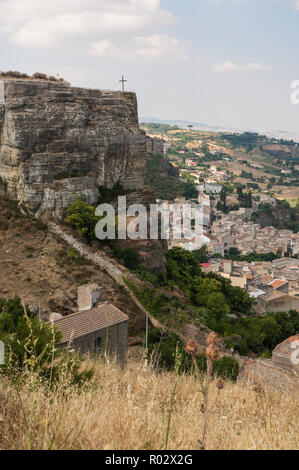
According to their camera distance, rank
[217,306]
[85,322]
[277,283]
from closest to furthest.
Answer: [85,322], [217,306], [277,283]

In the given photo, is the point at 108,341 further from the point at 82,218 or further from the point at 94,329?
the point at 82,218

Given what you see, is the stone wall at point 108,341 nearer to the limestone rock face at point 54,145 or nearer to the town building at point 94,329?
the town building at point 94,329

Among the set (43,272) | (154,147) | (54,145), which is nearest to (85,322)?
(43,272)

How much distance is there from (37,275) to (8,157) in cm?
503

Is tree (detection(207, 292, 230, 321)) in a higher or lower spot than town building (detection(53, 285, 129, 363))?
lower

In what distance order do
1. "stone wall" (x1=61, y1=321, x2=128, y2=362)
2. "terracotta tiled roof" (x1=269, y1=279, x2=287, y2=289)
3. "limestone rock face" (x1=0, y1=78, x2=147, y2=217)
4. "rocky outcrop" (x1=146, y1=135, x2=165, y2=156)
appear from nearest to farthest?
1. "stone wall" (x1=61, y1=321, x2=128, y2=362)
2. "limestone rock face" (x1=0, y1=78, x2=147, y2=217)
3. "terracotta tiled roof" (x1=269, y1=279, x2=287, y2=289)
4. "rocky outcrop" (x1=146, y1=135, x2=165, y2=156)

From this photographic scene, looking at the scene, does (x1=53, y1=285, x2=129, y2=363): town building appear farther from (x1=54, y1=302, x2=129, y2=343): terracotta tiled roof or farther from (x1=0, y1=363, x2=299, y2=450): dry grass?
(x1=0, y1=363, x2=299, y2=450): dry grass

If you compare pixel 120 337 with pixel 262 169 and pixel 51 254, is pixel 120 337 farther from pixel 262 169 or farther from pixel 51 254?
pixel 262 169

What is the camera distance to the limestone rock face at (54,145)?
49.4 ft

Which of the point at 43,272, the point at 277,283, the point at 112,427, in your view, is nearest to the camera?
the point at 112,427

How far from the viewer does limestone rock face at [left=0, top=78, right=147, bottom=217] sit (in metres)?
15.1

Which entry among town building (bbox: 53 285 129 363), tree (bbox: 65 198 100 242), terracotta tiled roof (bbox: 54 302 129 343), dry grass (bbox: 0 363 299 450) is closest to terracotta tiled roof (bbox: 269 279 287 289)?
tree (bbox: 65 198 100 242)

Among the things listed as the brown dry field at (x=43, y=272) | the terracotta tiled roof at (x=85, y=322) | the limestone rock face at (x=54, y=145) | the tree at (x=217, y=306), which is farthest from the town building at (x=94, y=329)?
the tree at (x=217, y=306)

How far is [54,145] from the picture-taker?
15.6 m
